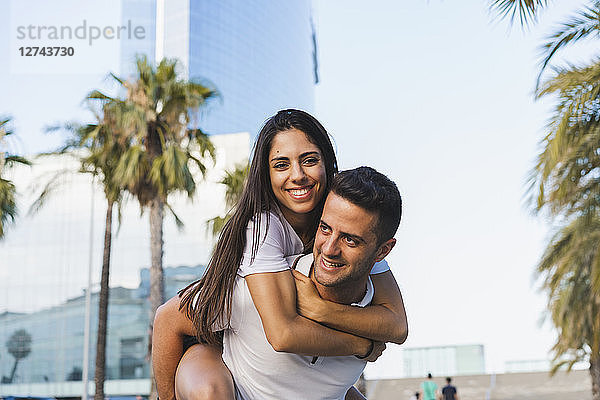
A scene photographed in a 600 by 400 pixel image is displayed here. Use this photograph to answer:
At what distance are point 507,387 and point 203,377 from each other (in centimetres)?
3203

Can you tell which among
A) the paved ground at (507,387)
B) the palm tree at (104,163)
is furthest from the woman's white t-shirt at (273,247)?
the paved ground at (507,387)

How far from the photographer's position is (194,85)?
19.4 metres

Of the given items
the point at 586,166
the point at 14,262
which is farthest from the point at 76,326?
the point at 586,166

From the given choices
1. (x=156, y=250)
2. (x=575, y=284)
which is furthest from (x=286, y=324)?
(x=156, y=250)

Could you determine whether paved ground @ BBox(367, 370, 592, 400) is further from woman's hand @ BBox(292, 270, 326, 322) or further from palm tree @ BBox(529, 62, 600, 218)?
woman's hand @ BBox(292, 270, 326, 322)

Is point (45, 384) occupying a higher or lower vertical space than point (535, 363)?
lower

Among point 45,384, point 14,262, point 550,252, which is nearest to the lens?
point 550,252

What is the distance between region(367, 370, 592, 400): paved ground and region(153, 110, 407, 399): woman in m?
29.4

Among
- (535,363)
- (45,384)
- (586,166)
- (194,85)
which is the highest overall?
(194,85)

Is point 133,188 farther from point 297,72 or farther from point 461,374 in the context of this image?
point 297,72

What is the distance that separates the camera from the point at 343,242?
1974 mm

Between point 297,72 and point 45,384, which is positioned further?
point 297,72

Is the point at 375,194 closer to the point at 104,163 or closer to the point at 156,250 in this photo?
the point at 156,250

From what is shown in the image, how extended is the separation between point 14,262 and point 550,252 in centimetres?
5416
